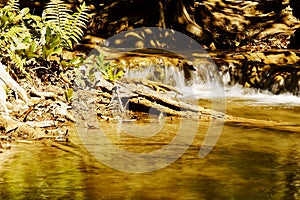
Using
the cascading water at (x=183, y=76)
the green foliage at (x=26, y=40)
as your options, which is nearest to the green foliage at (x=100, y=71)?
the green foliage at (x=26, y=40)

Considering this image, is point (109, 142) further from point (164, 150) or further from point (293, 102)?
point (293, 102)

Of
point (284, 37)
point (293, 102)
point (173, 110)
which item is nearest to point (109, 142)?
point (173, 110)

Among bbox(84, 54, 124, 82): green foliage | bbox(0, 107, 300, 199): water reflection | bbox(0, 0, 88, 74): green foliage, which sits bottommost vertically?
bbox(0, 107, 300, 199): water reflection

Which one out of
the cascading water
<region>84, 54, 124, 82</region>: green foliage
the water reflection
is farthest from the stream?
the cascading water

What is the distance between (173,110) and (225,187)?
4.32 metres

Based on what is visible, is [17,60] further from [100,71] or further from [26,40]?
[100,71]

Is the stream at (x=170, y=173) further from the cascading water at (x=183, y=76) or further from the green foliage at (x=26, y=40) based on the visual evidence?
the cascading water at (x=183, y=76)

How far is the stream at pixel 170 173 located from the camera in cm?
550

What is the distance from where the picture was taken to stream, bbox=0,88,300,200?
5.50 m

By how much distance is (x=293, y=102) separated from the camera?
13.8 m

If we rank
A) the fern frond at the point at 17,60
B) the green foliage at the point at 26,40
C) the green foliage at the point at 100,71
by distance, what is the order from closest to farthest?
1. the fern frond at the point at 17,60
2. the green foliage at the point at 26,40
3. the green foliage at the point at 100,71

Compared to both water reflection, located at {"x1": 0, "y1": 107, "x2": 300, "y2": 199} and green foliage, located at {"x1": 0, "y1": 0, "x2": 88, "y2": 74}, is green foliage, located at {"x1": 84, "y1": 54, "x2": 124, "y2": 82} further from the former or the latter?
water reflection, located at {"x1": 0, "y1": 107, "x2": 300, "y2": 199}

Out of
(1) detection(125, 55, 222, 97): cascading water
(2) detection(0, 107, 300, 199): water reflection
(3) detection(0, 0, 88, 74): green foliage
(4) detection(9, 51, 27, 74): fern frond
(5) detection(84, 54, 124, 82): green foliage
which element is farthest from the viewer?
(1) detection(125, 55, 222, 97): cascading water

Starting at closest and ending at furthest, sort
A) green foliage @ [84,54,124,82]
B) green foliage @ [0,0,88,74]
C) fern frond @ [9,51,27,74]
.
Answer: fern frond @ [9,51,27,74] < green foliage @ [0,0,88,74] < green foliage @ [84,54,124,82]
